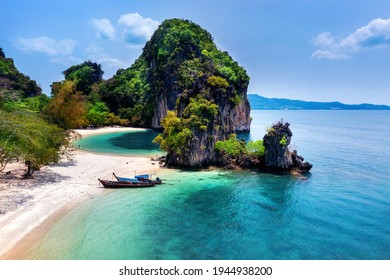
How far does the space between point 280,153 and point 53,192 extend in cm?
2775

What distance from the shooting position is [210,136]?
129ft

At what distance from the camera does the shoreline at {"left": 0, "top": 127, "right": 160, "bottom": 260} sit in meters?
18.9

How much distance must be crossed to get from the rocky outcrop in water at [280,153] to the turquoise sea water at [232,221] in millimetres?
2304

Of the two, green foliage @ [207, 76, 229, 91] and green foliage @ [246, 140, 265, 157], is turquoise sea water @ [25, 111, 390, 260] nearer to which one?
green foliage @ [246, 140, 265, 157]

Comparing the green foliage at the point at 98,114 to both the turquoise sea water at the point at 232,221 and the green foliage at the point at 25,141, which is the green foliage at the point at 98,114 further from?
the turquoise sea water at the point at 232,221

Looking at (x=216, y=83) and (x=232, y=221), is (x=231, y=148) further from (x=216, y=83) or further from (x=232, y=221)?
(x=232, y=221)

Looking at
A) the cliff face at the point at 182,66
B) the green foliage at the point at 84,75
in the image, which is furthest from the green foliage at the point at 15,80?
the cliff face at the point at 182,66

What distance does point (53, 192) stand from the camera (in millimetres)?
27422

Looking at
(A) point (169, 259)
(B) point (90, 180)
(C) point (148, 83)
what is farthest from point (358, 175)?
(C) point (148, 83)

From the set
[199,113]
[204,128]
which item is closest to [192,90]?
[199,113]

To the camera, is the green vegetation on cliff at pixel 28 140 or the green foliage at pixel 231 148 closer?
the green vegetation on cliff at pixel 28 140

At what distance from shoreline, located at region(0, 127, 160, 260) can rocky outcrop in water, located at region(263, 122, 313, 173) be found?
52.3 ft

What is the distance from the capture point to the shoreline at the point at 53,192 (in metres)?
18.9

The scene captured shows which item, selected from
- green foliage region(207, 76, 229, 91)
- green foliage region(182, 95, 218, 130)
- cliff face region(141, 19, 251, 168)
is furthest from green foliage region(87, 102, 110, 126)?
green foliage region(182, 95, 218, 130)
